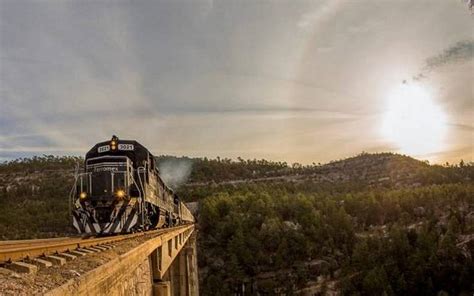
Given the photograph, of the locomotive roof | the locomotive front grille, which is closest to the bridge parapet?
the locomotive front grille

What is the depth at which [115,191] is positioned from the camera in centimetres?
1480

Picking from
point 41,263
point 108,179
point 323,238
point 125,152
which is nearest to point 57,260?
point 41,263

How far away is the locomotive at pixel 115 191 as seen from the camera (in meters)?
14.5

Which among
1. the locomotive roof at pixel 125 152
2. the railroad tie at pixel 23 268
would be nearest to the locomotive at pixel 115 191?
the locomotive roof at pixel 125 152

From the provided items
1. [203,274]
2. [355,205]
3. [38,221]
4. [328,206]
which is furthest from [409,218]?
[38,221]

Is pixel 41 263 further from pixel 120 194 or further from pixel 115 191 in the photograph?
pixel 115 191

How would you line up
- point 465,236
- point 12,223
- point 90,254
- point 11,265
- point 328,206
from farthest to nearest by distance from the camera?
point 328,206 < point 465,236 < point 12,223 < point 90,254 < point 11,265

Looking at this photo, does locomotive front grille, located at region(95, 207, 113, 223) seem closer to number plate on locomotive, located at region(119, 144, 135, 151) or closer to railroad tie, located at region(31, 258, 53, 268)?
number plate on locomotive, located at region(119, 144, 135, 151)

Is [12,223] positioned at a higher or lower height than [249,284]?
higher

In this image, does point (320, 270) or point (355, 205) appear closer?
point (320, 270)

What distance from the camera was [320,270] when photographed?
2324 inches

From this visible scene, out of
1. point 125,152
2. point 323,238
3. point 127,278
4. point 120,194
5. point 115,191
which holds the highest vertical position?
point 125,152

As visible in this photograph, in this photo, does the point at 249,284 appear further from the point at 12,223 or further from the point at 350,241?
the point at 12,223

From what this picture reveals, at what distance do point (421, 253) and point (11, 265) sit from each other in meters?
60.1
